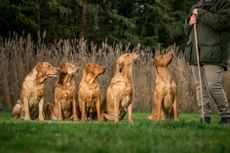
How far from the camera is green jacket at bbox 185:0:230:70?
888 centimetres

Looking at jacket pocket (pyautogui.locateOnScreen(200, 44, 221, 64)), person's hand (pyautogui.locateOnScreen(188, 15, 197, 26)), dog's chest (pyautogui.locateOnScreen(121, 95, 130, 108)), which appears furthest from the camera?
dog's chest (pyautogui.locateOnScreen(121, 95, 130, 108))

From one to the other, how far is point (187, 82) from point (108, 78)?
2.06m

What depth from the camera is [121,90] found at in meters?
9.73

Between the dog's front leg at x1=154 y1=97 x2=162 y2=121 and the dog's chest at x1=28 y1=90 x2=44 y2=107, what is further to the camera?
the dog's chest at x1=28 y1=90 x2=44 y2=107

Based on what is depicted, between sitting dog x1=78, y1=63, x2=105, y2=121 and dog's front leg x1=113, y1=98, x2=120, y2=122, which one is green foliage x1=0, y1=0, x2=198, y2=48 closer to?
sitting dog x1=78, y1=63, x2=105, y2=121

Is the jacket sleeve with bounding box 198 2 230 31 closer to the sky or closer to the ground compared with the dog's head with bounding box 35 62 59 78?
closer to the sky

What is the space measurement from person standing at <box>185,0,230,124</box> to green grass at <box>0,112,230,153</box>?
3.66 ft

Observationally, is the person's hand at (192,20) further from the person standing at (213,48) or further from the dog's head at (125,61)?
the dog's head at (125,61)

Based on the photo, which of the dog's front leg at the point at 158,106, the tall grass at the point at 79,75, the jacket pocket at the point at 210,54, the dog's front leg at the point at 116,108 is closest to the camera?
the jacket pocket at the point at 210,54

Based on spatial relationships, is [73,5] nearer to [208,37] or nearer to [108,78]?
[108,78]

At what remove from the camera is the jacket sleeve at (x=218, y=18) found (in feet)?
29.1

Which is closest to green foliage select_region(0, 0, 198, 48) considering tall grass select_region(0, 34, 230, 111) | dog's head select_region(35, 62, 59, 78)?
tall grass select_region(0, 34, 230, 111)

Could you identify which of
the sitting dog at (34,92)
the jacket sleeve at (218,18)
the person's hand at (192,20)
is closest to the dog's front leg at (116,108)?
the sitting dog at (34,92)

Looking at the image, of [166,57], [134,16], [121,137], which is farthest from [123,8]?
[121,137]
